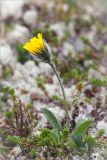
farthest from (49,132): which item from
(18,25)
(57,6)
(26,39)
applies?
(57,6)

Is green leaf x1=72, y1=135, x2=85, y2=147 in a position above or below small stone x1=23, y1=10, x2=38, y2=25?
below

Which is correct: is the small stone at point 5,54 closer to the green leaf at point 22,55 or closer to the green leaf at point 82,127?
the green leaf at point 22,55

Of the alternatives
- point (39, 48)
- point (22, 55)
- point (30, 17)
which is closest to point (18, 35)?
point (22, 55)

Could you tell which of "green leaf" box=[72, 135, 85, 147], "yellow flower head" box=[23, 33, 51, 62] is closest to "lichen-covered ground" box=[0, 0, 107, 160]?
"green leaf" box=[72, 135, 85, 147]

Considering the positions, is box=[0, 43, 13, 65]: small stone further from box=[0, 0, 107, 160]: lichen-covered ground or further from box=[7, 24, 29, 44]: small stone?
box=[7, 24, 29, 44]: small stone

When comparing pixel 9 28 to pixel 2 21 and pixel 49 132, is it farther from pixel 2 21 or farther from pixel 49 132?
pixel 49 132
